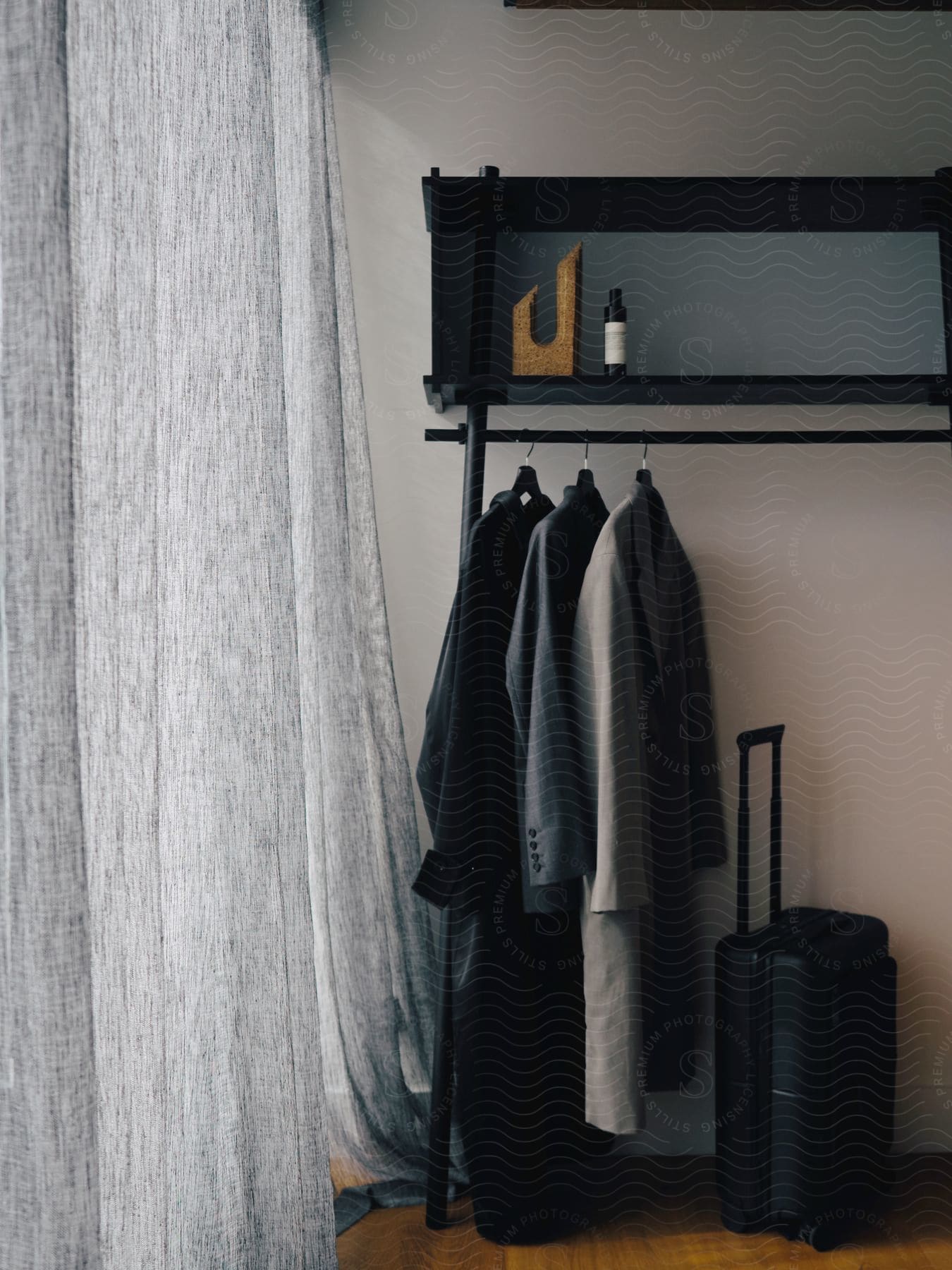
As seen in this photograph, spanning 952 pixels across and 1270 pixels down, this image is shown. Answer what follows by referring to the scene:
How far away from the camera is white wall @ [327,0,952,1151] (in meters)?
1.75

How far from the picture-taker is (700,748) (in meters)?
1.68

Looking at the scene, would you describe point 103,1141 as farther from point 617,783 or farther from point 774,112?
point 774,112

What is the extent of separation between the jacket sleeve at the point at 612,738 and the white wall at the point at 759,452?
0.38 meters

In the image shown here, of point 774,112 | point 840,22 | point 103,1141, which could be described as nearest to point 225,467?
point 103,1141

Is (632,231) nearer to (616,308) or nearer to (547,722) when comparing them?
(616,308)

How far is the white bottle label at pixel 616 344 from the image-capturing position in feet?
5.28

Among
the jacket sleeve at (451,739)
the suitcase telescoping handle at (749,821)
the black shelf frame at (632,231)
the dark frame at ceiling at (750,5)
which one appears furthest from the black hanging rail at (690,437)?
the dark frame at ceiling at (750,5)

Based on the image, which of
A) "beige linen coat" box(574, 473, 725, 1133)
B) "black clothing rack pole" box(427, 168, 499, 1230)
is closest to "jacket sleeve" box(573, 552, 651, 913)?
"beige linen coat" box(574, 473, 725, 1133)

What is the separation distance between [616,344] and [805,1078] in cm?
121

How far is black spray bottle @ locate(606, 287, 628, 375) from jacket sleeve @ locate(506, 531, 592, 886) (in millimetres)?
346

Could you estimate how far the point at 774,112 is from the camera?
176cm

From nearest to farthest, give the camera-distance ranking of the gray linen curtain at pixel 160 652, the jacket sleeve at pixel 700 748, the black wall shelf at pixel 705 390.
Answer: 1. the gray linen curtain at pixel 160 652
2. the black wall shelf at pixel 705 390
3. the jacket sleeve at pixel 700 748

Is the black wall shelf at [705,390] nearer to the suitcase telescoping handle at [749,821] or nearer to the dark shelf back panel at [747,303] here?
the dark shelf back panel at [747,303]

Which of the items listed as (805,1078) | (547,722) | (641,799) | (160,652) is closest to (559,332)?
(547,722)
